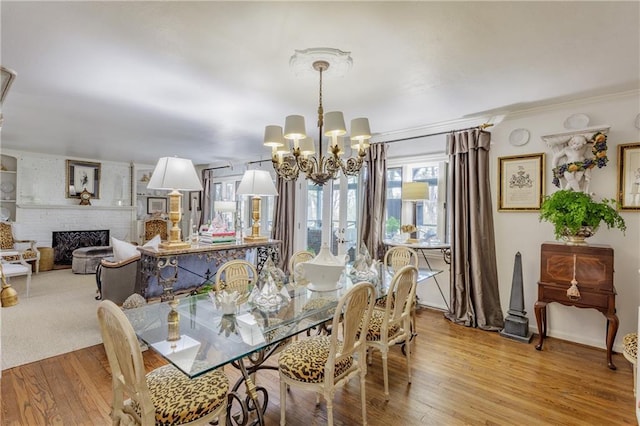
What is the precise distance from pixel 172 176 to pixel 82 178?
6.03 meters

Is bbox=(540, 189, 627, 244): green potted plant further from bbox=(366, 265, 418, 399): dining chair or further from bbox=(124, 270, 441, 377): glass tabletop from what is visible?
bbox=(124, 270, 441, 377): glass tabletop

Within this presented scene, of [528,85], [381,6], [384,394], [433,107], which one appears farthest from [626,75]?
[384,394]

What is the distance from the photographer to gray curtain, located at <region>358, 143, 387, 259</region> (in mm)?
4438

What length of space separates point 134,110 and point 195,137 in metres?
1.40

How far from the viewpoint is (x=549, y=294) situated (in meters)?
3.09

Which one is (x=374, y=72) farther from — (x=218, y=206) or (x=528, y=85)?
(x=218, y=206)

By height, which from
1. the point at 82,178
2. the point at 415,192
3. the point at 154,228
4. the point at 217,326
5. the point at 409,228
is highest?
the point at 82,178

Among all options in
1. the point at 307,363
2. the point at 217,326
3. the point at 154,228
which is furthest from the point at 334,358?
the point at 154,228

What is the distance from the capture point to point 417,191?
3.95 metres

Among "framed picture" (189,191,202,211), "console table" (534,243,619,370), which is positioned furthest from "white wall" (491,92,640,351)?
"framed picture" (189,191,202,211)

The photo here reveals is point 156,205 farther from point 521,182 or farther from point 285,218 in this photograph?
point 521,182

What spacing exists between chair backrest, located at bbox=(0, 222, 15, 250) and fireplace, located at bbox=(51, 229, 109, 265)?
2.70ft

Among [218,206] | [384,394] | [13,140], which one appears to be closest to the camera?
[384,394]

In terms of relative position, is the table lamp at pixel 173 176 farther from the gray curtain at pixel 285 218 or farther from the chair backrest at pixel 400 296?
the gray curtain at pixel 285 218
